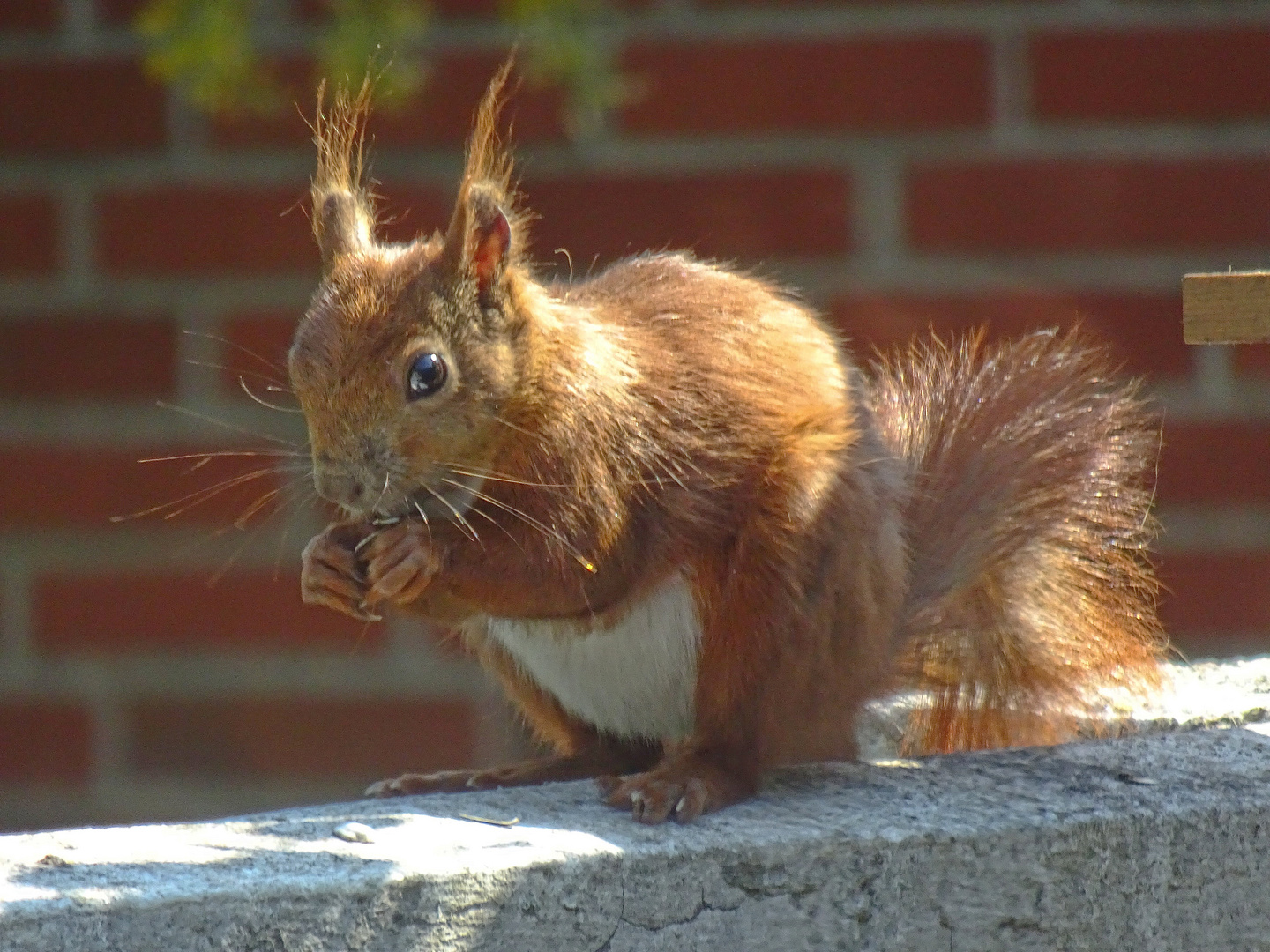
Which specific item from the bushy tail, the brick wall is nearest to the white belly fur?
the bushy tail

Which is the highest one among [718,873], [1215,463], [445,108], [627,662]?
[445,108]

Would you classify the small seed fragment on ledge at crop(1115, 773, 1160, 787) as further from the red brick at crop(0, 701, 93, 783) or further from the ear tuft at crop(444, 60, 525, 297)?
the red brick at crop(0, 701, 93, 783)

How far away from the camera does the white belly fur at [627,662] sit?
171 centimetres

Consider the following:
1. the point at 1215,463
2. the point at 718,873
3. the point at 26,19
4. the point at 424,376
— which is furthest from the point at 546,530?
the point at 26,19

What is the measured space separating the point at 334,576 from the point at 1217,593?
4.50 ft

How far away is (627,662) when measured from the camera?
Answer: 176cm

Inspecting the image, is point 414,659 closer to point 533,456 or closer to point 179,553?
point 179,553

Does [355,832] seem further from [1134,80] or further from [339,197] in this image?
[1134,80]

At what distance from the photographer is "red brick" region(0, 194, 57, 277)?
2686 millimetres

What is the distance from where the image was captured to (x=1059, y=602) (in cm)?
191

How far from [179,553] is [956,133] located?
1161 mm

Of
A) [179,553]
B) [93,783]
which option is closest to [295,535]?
[179,553]

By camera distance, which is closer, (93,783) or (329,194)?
(329,194)

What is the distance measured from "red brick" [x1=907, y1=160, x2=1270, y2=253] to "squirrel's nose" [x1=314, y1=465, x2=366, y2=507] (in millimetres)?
1184
